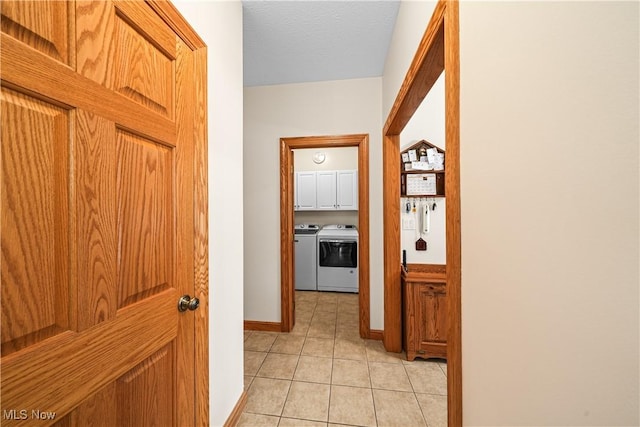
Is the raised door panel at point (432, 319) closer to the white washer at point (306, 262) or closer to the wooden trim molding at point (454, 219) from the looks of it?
the wooden trim molding at point (454, 219)

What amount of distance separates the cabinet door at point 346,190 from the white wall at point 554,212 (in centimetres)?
365

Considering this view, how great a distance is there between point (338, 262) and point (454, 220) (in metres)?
3.25

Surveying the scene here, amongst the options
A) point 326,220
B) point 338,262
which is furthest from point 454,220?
point 326,220

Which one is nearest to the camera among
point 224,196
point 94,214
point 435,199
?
point 94,214

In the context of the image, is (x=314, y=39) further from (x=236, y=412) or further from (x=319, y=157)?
(x=319, y=157)

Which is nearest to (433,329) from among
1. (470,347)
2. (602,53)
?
(470,347)

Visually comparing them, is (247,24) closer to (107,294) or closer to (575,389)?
(107,294)

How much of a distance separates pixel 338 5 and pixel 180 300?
1957mm

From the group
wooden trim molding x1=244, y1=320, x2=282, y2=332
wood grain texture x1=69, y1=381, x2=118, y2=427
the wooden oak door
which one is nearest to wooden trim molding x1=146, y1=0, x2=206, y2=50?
the wooden oak door

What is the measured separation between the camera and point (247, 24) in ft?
5.86

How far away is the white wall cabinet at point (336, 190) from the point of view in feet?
14.4

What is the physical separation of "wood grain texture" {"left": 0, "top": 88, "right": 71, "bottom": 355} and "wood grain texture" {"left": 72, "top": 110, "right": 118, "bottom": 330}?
0.08 feet

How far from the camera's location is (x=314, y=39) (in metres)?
1.94

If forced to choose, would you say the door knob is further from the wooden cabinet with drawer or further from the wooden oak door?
the wooden cabinet with drawer
